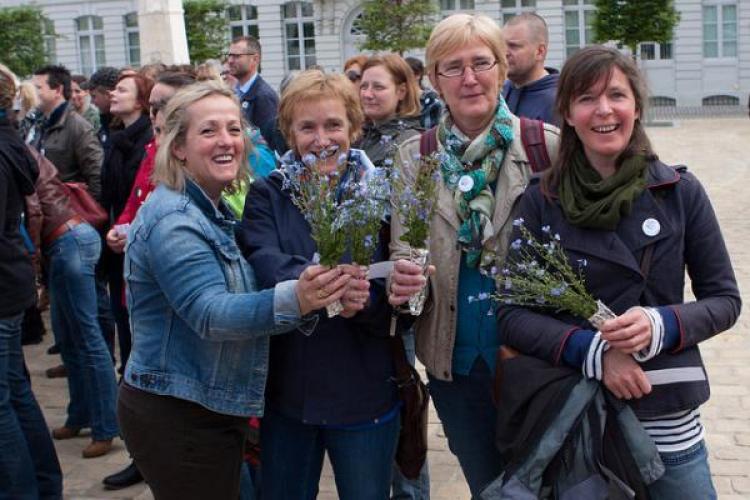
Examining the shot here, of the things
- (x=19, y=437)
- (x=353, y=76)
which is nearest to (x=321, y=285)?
(x=19, y=437)

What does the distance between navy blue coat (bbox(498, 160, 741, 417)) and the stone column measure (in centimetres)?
1180

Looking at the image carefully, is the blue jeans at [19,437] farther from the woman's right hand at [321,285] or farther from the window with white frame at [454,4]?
the window with white frame at [454,4]

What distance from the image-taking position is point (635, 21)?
110 feet

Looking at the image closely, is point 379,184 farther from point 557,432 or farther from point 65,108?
point 65,108

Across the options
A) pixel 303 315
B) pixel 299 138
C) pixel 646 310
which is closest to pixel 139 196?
pixel 299 138

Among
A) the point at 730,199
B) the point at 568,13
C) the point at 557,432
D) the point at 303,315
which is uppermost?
the point at 568,13

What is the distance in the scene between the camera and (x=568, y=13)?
43062 mm

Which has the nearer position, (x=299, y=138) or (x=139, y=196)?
(x=299, y=138)

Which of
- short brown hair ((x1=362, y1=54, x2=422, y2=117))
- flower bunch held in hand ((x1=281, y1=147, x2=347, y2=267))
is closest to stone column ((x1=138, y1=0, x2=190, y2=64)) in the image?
short brown hair ((x1=362, y1=54, x2=422, y2=117))

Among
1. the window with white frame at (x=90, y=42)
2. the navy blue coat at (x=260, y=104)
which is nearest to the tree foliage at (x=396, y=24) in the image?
the window with white frame at (x=90, y=42)

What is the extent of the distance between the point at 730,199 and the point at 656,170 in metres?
13.4

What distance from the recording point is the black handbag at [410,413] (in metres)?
3.38

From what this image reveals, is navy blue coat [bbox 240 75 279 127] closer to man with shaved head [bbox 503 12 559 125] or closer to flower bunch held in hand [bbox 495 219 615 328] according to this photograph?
man with shaved head [bbox 503 12 559 125]

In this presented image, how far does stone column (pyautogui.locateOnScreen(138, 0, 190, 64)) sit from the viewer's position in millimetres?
14000
